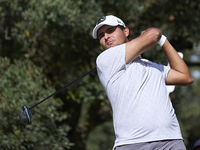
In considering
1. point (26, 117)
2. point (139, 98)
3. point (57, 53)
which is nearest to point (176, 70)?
point (139, 98)

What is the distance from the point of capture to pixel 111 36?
2.79 meters

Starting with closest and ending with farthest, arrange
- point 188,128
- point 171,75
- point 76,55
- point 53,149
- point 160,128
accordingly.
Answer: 1. point 160,128
2. point 171,75
3. point 53,149
4. point 76,55
5. point 188,128

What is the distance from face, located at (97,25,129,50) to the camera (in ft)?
9.11

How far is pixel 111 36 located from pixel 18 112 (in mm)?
3827

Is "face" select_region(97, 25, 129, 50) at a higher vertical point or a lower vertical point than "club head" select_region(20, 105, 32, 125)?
higher

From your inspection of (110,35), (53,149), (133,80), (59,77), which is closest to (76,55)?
(59,77)

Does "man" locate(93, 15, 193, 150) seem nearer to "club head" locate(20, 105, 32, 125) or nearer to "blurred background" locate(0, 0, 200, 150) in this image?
"club head" locate(20, 105, 32, 125)

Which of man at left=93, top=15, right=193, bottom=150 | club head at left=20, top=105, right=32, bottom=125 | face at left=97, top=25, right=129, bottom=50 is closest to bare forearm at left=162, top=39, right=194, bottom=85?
man at left=93, top=15, right=193, bottom=150

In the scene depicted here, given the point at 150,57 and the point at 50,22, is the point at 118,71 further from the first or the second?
the point at 150,57

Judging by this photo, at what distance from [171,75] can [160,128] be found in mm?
600

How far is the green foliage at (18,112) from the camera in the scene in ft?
19.8

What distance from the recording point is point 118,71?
245 cm

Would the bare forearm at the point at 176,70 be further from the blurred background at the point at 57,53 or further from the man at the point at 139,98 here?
the blurred background at the point at 57,53

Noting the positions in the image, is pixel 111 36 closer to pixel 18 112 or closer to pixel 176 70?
pixel 176 70
